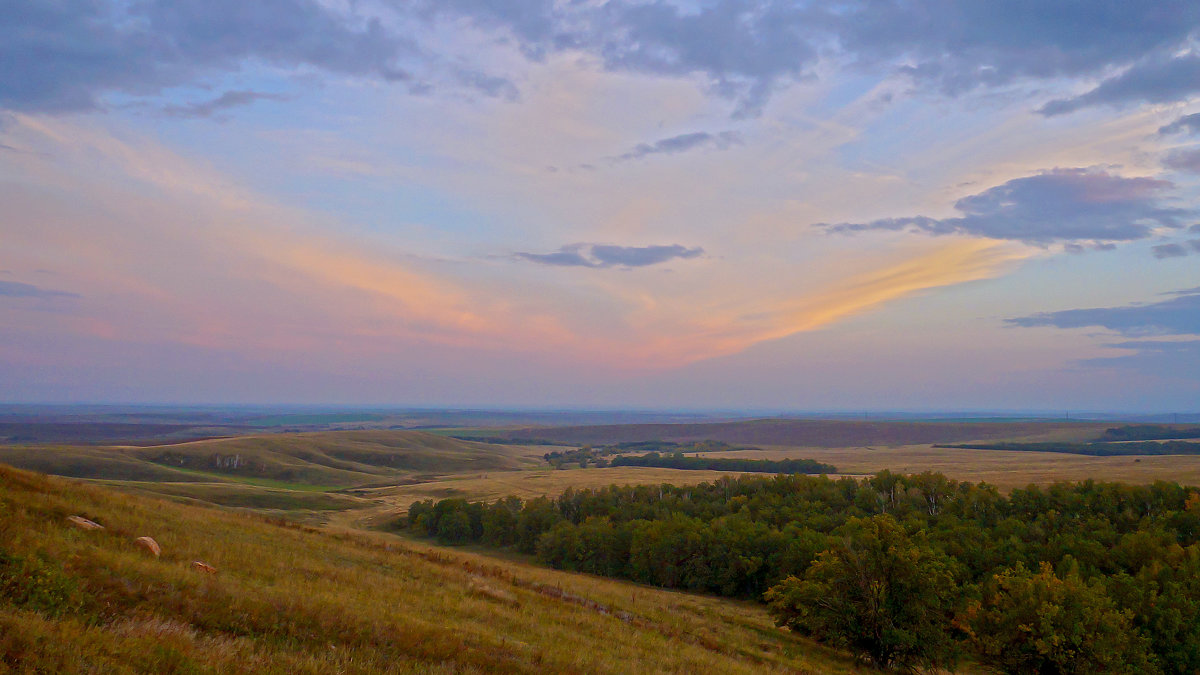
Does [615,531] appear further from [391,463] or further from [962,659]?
[391,463]

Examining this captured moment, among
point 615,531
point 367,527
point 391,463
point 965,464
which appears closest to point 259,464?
point 391,463

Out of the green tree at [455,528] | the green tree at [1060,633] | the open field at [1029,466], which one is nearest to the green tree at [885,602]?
the green tree at [1060,633]

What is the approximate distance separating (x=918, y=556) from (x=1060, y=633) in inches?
322

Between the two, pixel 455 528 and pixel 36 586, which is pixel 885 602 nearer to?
pixel 36 586

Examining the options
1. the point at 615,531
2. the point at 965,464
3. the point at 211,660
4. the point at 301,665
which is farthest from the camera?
the point at 965,464

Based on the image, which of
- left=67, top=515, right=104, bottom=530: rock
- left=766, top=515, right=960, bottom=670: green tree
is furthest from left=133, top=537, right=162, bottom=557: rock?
left=766, top=515, right=960, bottom=670: green tree

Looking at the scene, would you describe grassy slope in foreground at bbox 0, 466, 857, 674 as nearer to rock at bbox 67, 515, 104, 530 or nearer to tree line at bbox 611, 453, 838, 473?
rock at bbox 67, 515, 104, 530

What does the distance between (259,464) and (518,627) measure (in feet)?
527

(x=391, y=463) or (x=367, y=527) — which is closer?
(x=367, y=527)

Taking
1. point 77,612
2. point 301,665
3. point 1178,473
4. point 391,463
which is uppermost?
point 77,612

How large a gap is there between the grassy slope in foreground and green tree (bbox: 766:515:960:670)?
5.58 m

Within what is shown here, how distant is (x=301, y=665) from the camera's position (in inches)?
402

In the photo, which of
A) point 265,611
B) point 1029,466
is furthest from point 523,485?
point 265,611

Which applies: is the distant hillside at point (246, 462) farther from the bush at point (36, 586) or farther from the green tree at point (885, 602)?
the green tree at point (885, 602)
